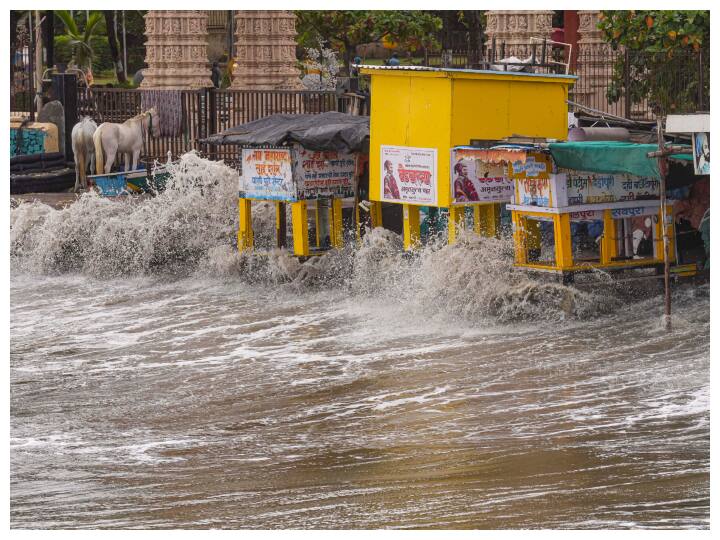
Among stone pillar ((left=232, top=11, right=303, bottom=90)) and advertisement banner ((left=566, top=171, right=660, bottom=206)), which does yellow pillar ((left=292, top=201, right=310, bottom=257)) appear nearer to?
advertisement banner ((left=566, top=171, right=660, bottom=206))

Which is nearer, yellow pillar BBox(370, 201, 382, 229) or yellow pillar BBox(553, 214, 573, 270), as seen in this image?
yellow pillar BBox(553, 214, 573, 270)

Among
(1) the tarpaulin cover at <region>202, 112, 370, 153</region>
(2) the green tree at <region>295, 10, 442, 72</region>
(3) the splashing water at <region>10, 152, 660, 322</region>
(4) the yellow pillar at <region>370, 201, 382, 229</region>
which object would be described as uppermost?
(2) the green tree at <region>295, 10, 442, 72</region>

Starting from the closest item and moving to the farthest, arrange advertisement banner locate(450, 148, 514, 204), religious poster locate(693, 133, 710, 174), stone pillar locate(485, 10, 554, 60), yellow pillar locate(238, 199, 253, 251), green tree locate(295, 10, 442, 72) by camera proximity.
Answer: religious poster locate(693, 133, 710, 174) → advertisement banner locate(450, 148, 514, 204) → yellow pillar locate(238, 199, 253, 251) → stone pillar locate(485, 10, 554, 60) → green tree locate(295, 10, 442, 72)

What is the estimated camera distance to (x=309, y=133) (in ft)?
47.9

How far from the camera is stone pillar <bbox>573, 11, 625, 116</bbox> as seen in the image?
26266 mm

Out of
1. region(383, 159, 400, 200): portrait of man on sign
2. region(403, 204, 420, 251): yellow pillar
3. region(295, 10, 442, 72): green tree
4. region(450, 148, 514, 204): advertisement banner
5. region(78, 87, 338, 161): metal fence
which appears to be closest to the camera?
region(450, 148, 514, 204): advertisement banner

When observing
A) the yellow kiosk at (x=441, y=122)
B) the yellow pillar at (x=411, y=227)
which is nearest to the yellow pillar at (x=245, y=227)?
the yellow kiosk at (x=441, y=122)

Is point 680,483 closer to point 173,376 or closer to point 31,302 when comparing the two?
point 173,376

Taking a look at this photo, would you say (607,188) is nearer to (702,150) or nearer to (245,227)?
(702,150)

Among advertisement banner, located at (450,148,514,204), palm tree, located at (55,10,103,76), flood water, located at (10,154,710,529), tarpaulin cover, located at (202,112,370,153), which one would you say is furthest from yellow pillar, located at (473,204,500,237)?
palm tree, located at (55,10,103,76)

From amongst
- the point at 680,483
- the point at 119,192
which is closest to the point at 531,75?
the point at 680,483

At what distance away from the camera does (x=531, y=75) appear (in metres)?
13.5

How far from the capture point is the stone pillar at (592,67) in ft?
86.2

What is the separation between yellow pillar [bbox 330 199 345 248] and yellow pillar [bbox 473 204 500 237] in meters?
2.18
